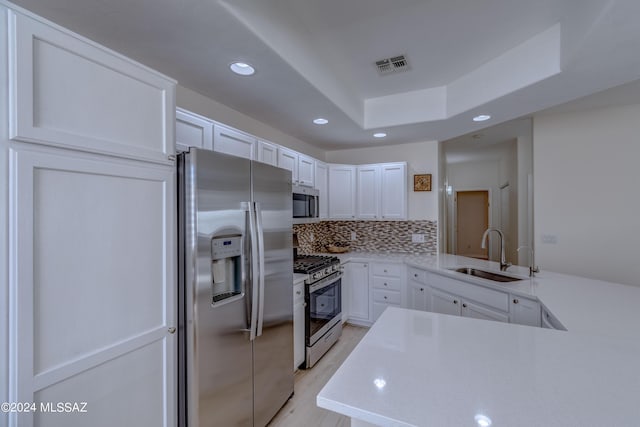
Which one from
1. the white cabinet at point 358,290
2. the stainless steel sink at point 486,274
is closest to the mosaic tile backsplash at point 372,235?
the white cabinet at point 358,290

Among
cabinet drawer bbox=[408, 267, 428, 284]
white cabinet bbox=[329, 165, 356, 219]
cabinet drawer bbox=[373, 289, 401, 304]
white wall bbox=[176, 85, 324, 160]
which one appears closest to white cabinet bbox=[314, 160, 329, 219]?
white cabinet bbox=[329, 165, 356, 219]

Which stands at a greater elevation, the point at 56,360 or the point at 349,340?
the point at 56,360

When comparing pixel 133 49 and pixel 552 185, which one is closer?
pixel 133 49

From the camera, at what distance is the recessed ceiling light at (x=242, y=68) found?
196 cm

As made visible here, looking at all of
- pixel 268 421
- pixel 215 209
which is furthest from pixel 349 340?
pixel 215 209

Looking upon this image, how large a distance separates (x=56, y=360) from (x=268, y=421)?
153 cm

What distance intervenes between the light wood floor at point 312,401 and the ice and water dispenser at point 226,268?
43.4 inches

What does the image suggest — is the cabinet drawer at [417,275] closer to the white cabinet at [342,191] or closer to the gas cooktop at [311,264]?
the gas cooktop at [311,264]

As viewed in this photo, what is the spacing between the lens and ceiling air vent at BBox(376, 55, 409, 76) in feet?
8.37

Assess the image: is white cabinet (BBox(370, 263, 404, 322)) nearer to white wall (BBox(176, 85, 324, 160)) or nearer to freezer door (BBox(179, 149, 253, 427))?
white wall (BBox(176, 85, 324, 160))

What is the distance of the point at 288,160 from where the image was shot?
3119 mm

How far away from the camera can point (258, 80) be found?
2.20m

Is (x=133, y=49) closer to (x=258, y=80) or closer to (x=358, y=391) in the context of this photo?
(x=258, y=80)

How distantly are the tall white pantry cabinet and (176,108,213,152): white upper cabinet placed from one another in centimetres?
63
